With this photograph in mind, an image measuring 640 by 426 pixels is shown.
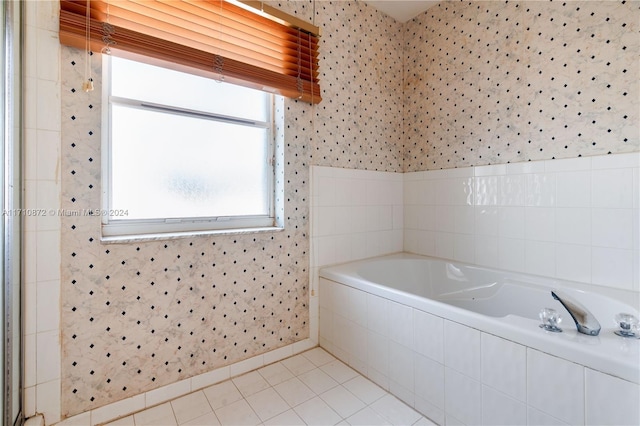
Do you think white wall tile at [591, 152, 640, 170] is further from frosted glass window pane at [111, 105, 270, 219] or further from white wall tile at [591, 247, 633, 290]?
frosted glass window pane at [111, 105, 270, 219]

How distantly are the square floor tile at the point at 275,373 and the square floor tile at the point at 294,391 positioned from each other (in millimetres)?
41

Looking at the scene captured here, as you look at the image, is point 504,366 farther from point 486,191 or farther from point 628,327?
point 486,191

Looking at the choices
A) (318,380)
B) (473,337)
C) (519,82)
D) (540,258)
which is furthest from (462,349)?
(519,82)

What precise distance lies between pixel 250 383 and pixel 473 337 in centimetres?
125

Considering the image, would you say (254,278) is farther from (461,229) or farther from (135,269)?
(461,229)

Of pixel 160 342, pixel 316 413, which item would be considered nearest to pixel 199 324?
pixel 160 342

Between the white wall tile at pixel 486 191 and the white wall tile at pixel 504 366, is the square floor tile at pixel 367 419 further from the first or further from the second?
the white wall tile at pixel 486 191

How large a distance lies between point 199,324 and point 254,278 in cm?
40

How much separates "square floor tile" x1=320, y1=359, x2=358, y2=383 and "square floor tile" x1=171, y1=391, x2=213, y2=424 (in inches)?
27.4

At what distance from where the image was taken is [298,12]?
1994 millimetres

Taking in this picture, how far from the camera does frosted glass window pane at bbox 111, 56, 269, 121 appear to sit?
1.50 metres

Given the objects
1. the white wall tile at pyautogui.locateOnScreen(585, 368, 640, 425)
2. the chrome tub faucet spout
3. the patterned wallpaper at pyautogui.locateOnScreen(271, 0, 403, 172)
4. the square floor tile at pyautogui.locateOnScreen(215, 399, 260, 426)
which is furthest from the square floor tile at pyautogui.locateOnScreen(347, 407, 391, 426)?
the patterned wallpaper at pyautogui.locateOnScreen(271, 0, 403, 172)

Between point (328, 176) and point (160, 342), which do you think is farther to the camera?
point (328, 176)

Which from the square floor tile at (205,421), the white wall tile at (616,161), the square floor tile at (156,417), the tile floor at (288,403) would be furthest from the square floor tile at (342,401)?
the white wall tile at (616,161)
